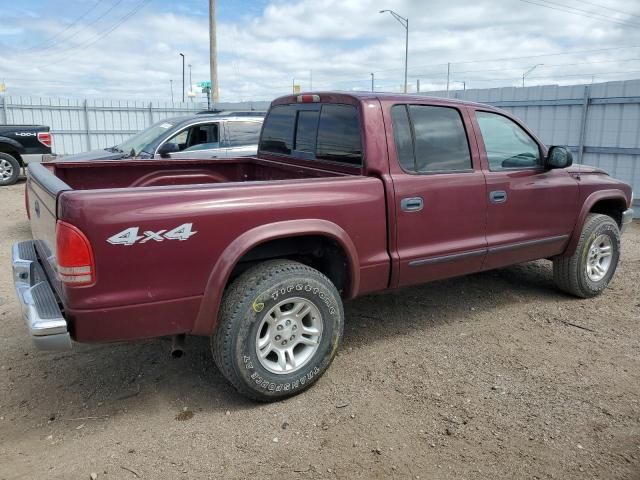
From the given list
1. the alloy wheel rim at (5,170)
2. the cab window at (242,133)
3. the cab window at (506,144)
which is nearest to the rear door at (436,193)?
the cab window at (506,144)

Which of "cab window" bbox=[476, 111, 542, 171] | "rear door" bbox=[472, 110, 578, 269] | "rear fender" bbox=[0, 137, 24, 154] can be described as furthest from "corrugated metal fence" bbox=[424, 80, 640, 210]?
"rear fender" bbox=[0, 137, 24, 154]

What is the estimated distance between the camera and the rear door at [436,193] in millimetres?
3857

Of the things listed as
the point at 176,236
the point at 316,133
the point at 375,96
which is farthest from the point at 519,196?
the point at 176,236

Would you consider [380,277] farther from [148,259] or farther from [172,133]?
[172,133]

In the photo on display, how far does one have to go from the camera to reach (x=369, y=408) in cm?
338

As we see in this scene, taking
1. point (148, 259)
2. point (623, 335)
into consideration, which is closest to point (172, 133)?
point (148, 259)

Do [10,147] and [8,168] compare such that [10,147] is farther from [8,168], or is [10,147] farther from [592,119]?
[592,119]

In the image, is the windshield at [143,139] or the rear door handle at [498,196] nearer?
the rear door handle at [498,196]

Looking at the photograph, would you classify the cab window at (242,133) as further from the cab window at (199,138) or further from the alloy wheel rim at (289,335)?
the alloy wheel rim at (289,335)

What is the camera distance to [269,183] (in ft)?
10.9

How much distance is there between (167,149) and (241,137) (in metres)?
1.20

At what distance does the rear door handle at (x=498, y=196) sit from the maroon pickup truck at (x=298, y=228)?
13mm

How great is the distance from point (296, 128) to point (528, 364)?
2.55 metres

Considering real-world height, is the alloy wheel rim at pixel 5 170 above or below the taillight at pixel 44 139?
below
